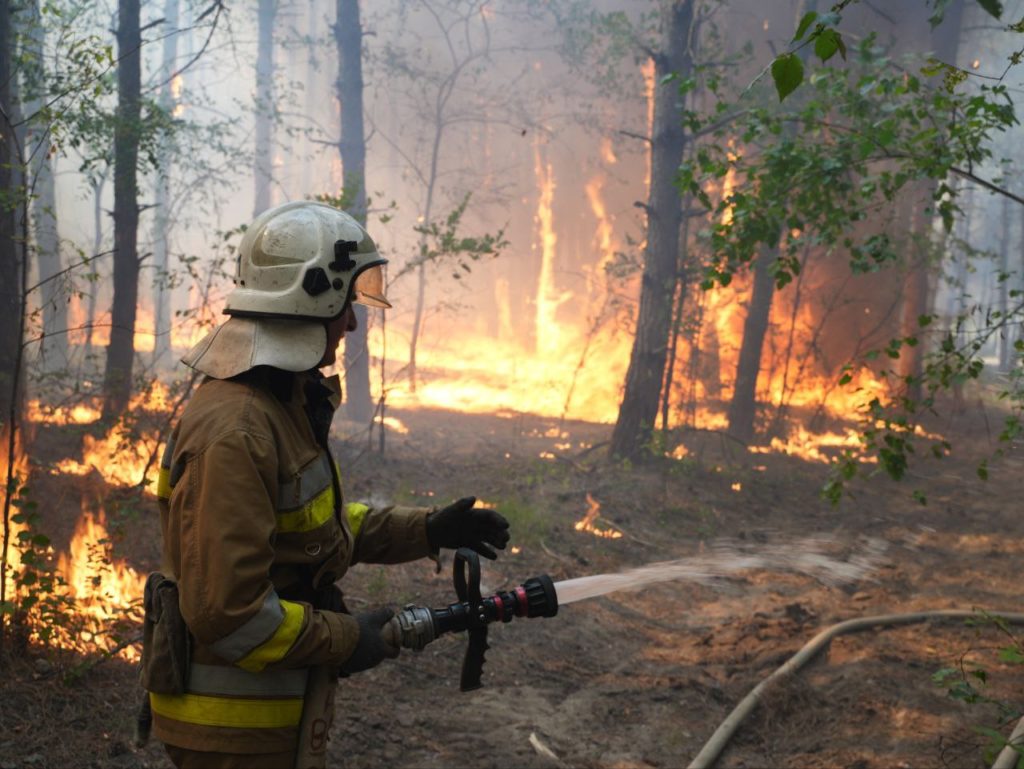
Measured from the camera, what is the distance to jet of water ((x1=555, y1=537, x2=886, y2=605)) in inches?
304

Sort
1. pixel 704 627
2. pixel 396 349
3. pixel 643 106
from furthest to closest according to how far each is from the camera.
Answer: pixel 396 349 < pixel 643 106 < pixel 704 627

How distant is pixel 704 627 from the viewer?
654 centimetres

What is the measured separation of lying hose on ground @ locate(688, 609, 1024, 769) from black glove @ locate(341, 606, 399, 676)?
241 cm

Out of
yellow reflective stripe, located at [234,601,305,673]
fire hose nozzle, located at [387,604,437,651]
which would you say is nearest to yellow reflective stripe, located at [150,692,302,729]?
yellow reflective stripe, located at [234,601,305,673]

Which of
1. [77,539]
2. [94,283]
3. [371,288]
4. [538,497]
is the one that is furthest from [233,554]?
[94,283]

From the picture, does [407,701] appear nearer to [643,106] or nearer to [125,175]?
[125,175]

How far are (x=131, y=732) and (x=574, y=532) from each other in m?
5.41

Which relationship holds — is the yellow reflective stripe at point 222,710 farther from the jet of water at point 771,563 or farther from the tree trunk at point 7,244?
the jet of water at point 771,563

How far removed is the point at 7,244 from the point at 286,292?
13.5ft

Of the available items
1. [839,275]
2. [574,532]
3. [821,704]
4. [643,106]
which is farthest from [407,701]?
[643,106]

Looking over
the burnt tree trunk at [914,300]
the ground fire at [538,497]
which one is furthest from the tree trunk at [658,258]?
the burnt tree trunk at [914,300]

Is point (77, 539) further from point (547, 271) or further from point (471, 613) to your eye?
point (547, 271)

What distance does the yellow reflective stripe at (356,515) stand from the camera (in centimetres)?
280

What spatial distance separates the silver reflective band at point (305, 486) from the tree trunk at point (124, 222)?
677 cm
